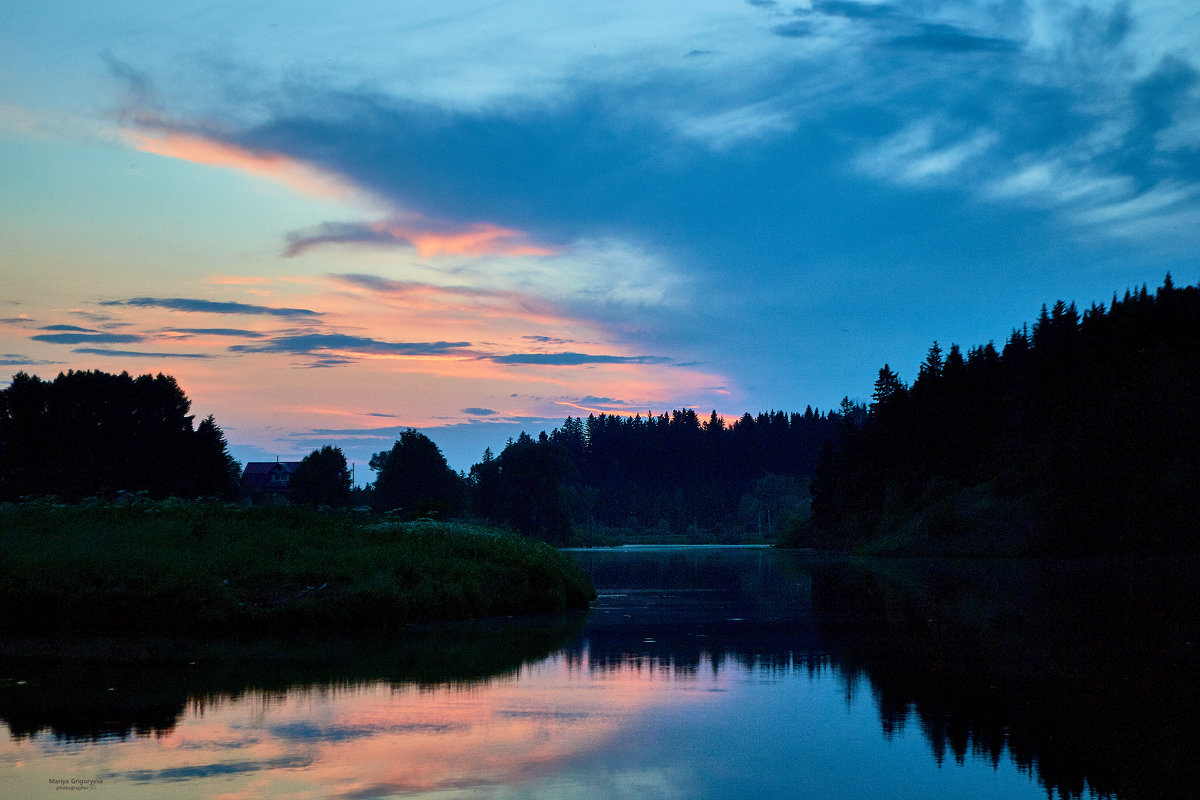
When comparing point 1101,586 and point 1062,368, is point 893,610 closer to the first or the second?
point 1101,586

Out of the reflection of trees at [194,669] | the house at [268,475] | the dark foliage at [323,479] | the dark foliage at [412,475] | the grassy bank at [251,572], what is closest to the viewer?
the reflection of trees at [194,669]

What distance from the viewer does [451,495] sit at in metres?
121

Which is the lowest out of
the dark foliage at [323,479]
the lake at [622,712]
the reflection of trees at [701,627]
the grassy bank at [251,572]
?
the reflection of trees at [701,627]

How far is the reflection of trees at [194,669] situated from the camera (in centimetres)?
1405

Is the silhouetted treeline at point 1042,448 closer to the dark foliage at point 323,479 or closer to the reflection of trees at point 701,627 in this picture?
the reflection of trees at point 701,627

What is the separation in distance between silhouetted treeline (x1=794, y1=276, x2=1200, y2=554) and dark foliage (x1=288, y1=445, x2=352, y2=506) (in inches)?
1974

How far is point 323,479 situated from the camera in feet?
342

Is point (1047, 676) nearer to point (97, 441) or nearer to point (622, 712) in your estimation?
point (622, 712)

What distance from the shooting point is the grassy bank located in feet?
75.7

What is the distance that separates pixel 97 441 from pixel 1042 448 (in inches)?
2808

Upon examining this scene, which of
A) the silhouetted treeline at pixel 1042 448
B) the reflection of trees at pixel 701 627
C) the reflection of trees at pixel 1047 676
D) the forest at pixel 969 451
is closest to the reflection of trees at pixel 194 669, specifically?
the reflection of trees at pixel 701 627

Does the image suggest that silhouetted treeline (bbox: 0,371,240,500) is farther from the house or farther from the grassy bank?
the house

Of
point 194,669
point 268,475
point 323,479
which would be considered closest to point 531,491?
point 323,479

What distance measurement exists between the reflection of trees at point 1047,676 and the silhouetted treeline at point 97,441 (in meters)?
61.5
